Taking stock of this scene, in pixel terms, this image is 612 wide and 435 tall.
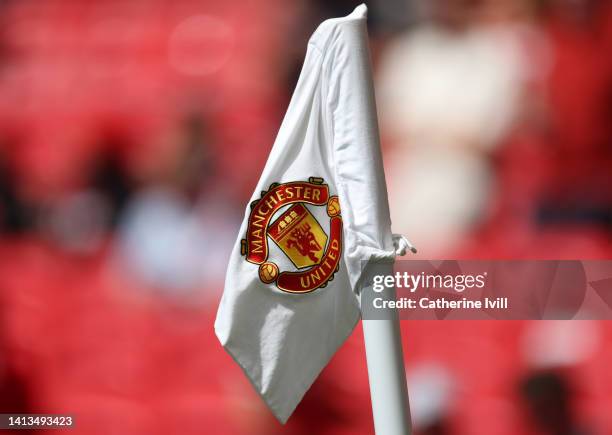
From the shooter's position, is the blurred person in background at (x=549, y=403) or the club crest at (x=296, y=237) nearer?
the club crest at (x=296, y=237)

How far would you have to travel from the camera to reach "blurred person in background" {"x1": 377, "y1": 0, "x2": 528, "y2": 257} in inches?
82.9

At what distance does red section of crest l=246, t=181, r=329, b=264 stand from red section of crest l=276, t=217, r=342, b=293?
0.14 feet

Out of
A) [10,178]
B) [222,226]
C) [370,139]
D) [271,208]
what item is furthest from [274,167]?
[10,178]

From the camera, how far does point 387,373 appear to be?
3.40 feet

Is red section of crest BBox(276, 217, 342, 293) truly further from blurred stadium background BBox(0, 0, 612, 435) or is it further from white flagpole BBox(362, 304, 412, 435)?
blurred stadium background BBox(0, 0, 612, 435)

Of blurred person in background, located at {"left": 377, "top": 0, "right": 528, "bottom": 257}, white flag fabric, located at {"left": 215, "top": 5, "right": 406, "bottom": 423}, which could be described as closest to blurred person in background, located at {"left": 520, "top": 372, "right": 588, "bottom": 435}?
blurred person in background, located at {"left": 377, "top": 0, "right": 528, "bottom": 257}

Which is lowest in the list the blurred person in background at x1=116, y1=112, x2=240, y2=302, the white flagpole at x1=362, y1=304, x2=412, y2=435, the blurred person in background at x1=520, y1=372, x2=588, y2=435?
the blurred person in background at x1=520, y1=372, x2=588, y2=435

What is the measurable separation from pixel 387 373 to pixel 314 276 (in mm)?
210

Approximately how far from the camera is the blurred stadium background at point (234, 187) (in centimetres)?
208

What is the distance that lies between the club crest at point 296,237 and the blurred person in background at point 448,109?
0.92 meters

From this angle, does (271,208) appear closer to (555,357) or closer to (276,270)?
(276,270)

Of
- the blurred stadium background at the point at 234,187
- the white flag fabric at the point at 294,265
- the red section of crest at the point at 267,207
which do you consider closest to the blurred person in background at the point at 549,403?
A: the blurred stadium background at the point at 234,187

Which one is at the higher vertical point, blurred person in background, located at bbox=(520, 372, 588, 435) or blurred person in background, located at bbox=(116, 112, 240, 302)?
blurred person in background, located at bbox=(116, 112, 240, 302)

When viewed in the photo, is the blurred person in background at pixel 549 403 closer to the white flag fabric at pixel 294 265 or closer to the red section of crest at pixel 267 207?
the white flag fabric at pixel 294 265
